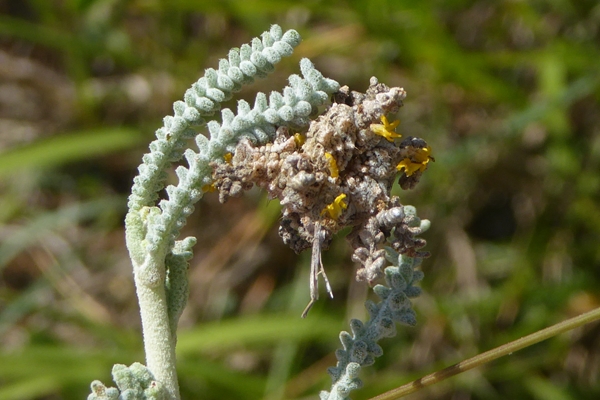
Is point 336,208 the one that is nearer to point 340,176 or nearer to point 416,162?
point 340,176

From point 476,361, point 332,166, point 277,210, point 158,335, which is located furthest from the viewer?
point 277,210

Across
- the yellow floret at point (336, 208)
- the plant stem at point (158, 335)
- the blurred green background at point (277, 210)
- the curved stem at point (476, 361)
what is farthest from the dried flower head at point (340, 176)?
the blurred green background at point (277, 210)

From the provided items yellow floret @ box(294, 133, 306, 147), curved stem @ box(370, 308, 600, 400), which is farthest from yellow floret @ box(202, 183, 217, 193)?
curved stem @ box(370, 308, 600, 400)

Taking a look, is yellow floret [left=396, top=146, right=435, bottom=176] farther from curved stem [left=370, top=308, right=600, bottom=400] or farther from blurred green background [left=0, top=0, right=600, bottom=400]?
blurred green background [left=0, top=0, right=600, bottom=400]

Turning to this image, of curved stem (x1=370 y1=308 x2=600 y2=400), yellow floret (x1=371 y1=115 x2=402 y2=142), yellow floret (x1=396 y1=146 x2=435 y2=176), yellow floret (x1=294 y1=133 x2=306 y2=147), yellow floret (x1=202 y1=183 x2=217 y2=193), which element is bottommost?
curved stem (x1=370 y1=308 x2=600 y2=400)

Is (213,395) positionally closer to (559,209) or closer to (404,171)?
(559,209)

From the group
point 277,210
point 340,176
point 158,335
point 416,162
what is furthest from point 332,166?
point 277,210

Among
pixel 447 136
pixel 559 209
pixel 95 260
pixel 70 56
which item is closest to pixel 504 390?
pixel 559 209

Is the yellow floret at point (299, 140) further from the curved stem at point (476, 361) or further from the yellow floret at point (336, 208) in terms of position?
the curved stem at point (476, 361)
